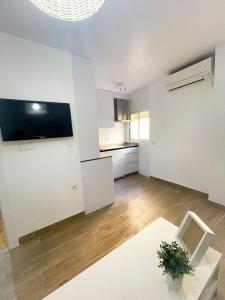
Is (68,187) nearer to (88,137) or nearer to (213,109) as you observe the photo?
(88,137)

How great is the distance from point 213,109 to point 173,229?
2063 millimetres

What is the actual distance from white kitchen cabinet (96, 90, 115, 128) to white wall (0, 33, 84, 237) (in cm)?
164

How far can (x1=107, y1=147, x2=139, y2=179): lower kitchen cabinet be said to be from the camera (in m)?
3.80

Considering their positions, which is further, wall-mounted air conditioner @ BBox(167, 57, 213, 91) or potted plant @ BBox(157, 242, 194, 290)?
wall-mounted air conditioner @ BBox(167, 57, 213, 91)

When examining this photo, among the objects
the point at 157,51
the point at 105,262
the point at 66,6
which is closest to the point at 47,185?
the point at 105,262

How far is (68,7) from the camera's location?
34.1 inches

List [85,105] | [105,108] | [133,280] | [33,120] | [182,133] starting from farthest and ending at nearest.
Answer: [105,108]
[182,133]
[85,105]
[33,120]
[133,280]

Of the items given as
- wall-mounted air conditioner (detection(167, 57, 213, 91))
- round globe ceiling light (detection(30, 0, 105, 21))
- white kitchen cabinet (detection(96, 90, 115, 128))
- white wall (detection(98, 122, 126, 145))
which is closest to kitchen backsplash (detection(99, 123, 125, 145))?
white wall (detection(98, 122, 126, 145))

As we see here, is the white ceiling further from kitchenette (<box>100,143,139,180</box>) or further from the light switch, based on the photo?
kitchenette (<box>100,143,139,180</box>)

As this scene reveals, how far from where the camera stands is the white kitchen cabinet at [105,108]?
12.4 feet

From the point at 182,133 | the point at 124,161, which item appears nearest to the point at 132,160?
the point at 124,161

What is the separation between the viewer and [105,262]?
3.36 ft

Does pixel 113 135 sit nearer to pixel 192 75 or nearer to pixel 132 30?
pixel 192 75

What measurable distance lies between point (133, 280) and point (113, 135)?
148 inches
